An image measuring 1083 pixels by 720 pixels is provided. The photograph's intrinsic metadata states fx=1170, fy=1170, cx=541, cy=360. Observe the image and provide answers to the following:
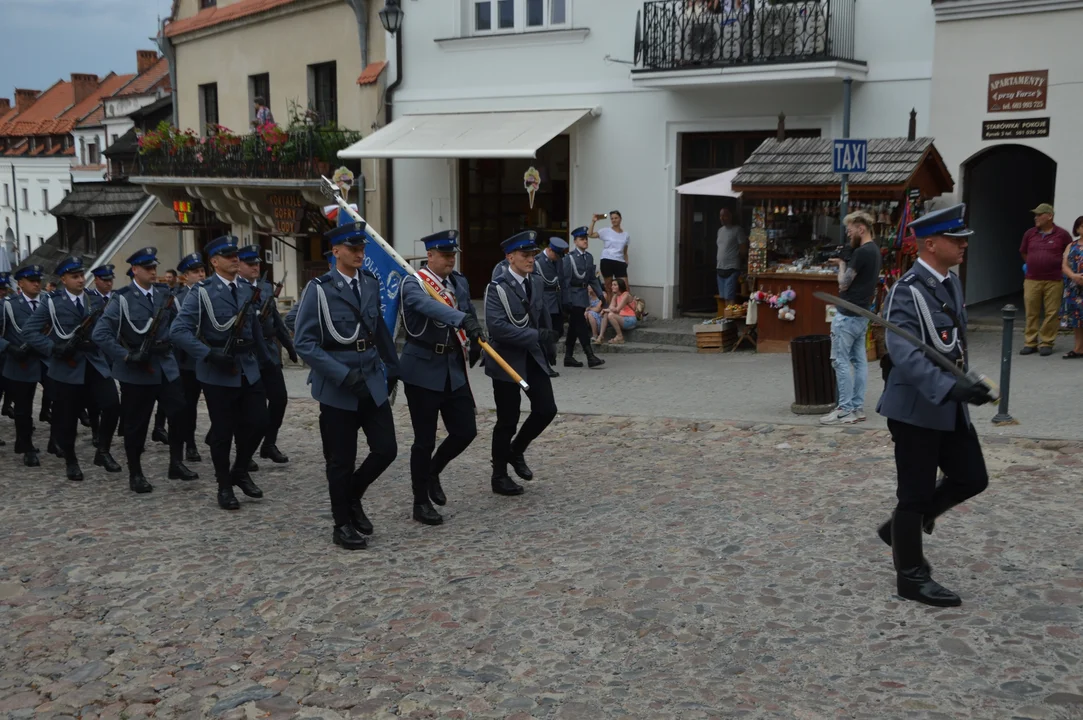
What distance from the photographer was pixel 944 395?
5266 millimetres

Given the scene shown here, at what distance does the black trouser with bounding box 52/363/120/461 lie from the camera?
9.97 meters

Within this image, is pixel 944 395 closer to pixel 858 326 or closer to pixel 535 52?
pixel 858 326

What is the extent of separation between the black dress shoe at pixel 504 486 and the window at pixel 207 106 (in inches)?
803

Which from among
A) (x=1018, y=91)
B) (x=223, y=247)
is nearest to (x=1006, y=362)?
(x=1018, y=91)

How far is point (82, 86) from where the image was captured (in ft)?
186

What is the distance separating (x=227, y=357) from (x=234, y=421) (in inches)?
24.3

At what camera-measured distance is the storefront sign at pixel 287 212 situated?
72.7ft

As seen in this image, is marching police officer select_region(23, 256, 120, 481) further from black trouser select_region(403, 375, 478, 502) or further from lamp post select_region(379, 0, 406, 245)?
lamp post select_region(379, 0, 406, 245)

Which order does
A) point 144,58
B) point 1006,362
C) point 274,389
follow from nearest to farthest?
point 274,389
point 1006,362
point 144,58

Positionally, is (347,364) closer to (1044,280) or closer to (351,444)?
(351,444)

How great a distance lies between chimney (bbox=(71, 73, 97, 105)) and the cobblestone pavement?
52.6 meters

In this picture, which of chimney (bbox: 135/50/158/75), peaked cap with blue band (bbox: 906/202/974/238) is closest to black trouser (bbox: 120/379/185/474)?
peaked cap with blue band (bbox: 906/202/974/238)

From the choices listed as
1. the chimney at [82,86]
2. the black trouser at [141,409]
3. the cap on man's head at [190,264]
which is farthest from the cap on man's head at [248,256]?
the chimney at [82,86]

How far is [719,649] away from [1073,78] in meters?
11.3
